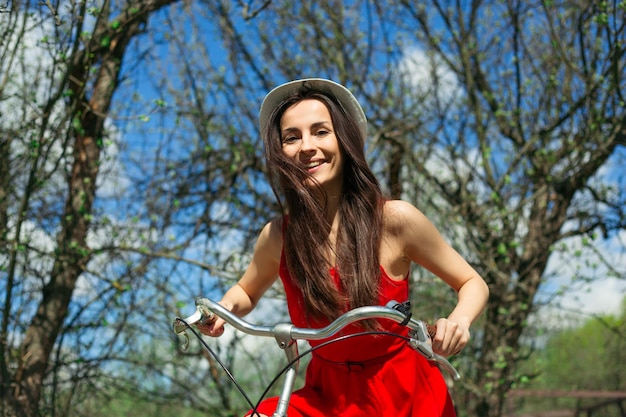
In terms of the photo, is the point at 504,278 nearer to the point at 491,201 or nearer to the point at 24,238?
the point at 491,201

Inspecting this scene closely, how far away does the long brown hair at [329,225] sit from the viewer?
93.0 inches

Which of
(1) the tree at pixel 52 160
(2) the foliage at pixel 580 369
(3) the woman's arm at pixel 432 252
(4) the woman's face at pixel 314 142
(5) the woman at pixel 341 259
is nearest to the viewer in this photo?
(5) the woman at pixel 341 259

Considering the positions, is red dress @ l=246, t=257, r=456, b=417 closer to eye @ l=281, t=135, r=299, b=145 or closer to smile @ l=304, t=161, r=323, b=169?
smile @ l=304, t=161, r=323, b=169

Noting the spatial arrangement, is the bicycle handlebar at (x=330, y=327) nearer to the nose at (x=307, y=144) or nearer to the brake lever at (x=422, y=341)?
the brake lever at (x=422, y=341)

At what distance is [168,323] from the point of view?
552cm

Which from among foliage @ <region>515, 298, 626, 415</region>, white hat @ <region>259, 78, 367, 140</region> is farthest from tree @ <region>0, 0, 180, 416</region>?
foliage @ <region>515, 298, 626, 415</region>

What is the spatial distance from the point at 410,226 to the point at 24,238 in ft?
9.07

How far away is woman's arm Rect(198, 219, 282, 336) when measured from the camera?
263 cm

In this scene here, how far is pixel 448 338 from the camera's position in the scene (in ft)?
6.48

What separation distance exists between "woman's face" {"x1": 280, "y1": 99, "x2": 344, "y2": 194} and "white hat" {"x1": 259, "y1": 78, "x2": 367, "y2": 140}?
0.24 feet

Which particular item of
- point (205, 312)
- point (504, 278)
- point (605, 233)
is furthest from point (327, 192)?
point (605, 233)

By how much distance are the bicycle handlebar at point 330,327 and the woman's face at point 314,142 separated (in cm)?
65

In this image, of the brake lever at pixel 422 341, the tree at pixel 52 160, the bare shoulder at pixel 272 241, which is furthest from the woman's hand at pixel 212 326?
the tree at pixel 52 160

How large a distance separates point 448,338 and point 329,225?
0.71 meters
